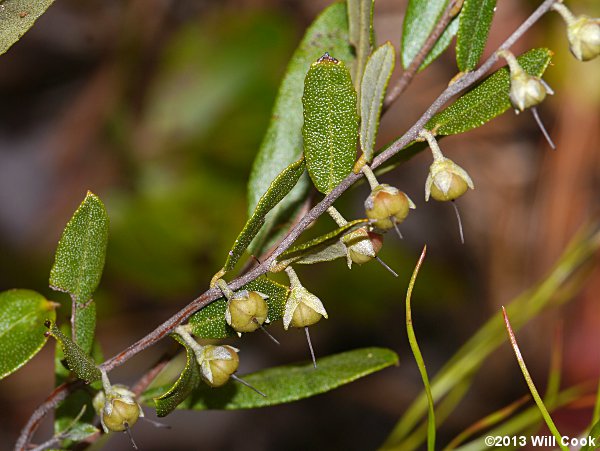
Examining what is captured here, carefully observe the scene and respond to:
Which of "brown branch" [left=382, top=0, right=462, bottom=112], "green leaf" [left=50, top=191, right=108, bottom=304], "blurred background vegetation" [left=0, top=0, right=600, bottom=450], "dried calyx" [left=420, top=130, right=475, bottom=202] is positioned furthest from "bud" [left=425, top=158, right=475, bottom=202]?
"blurred background vegetation" [left=0, top=0, right=600, bottom=450]

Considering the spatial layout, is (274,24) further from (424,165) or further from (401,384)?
(401,384)

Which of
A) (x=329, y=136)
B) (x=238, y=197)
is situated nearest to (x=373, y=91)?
(x=329, y=136)

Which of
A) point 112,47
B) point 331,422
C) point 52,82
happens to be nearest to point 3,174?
point 52,82

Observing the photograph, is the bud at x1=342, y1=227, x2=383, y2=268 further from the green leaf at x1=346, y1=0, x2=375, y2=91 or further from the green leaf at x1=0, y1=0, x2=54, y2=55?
the green leaf at x1=0, y1=0, x2=54, y2=55

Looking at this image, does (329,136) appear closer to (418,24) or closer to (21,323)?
(418,24)

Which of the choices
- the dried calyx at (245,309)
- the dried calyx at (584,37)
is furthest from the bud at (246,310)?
the dried calyx at (584,37)

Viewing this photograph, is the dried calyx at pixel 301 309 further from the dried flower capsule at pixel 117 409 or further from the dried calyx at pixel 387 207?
the dried flower capsule at pixel 117 409
